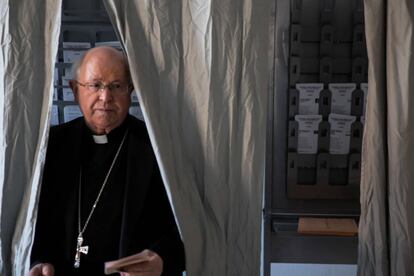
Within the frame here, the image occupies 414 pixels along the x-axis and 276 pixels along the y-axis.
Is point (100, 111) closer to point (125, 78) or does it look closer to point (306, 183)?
point (125, 78)

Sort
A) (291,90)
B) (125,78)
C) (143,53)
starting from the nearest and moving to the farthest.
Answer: (143,53), (125,78), (291,90)

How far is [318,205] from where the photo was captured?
187cm

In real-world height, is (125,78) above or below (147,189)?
above

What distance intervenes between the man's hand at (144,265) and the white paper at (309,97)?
771 mm

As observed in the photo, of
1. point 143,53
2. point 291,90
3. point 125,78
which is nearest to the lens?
point 143,53

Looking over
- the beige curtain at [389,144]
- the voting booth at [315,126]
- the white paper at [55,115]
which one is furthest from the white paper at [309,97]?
the white paper at [55,115]

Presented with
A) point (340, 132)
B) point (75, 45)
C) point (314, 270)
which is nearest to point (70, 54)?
point (75, 45)

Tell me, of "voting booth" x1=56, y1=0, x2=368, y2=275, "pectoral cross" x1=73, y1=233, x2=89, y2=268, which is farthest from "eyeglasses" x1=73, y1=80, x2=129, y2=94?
"pectoral cross" x1=73, y1=233, x2=89, y2=268

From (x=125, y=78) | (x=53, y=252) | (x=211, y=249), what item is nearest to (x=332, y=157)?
(x=211, y=249)

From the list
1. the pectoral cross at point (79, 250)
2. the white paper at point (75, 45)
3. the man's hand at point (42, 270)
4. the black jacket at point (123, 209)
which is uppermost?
the white paper at point (75, 45)

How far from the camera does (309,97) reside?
180cm

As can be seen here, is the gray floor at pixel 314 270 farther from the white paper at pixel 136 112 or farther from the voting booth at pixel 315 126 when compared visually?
the white paper at pixel 136 112

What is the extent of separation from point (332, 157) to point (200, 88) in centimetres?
66

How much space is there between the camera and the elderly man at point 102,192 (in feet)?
4.94
